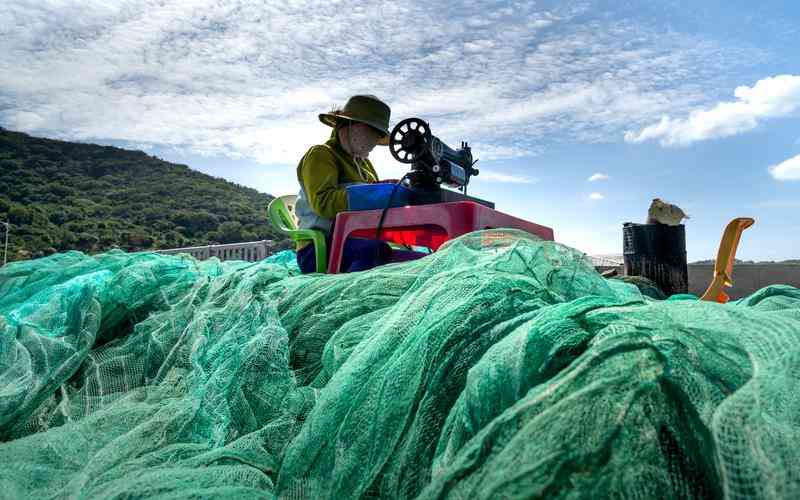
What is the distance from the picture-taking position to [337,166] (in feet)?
13.3

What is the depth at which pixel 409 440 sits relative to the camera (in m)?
1.12

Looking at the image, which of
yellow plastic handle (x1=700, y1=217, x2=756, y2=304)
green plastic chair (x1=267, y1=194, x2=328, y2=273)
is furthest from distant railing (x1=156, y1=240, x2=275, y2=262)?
yellow plastic handle (x1=700, y1=217, x2=756, y2=304)

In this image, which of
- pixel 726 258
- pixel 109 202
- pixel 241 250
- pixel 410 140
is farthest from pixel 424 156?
pixel 109 202

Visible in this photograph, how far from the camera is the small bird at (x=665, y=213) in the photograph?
4484 millimetres

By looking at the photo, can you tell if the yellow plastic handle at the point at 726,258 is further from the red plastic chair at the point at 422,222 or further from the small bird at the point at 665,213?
the red plastic chair at the point at 422,222

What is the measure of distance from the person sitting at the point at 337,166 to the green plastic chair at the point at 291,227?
0.05 metres

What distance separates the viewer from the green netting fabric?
0.83 m

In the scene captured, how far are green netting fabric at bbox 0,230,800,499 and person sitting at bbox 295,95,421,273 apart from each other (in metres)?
1.39

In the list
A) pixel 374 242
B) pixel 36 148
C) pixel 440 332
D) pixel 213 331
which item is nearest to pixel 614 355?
pixel 440 332

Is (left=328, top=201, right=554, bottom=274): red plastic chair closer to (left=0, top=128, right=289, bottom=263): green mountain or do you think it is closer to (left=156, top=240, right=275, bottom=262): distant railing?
(left=156, top=240, right=275, bottom=262): distant railing

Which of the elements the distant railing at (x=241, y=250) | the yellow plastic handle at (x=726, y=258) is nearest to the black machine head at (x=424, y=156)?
the yellow plastic handle at (x=726, y=258)

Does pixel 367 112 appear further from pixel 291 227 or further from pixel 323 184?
pixel 291 227

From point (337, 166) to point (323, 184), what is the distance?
28cm

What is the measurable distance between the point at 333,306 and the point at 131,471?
2.96 ft
